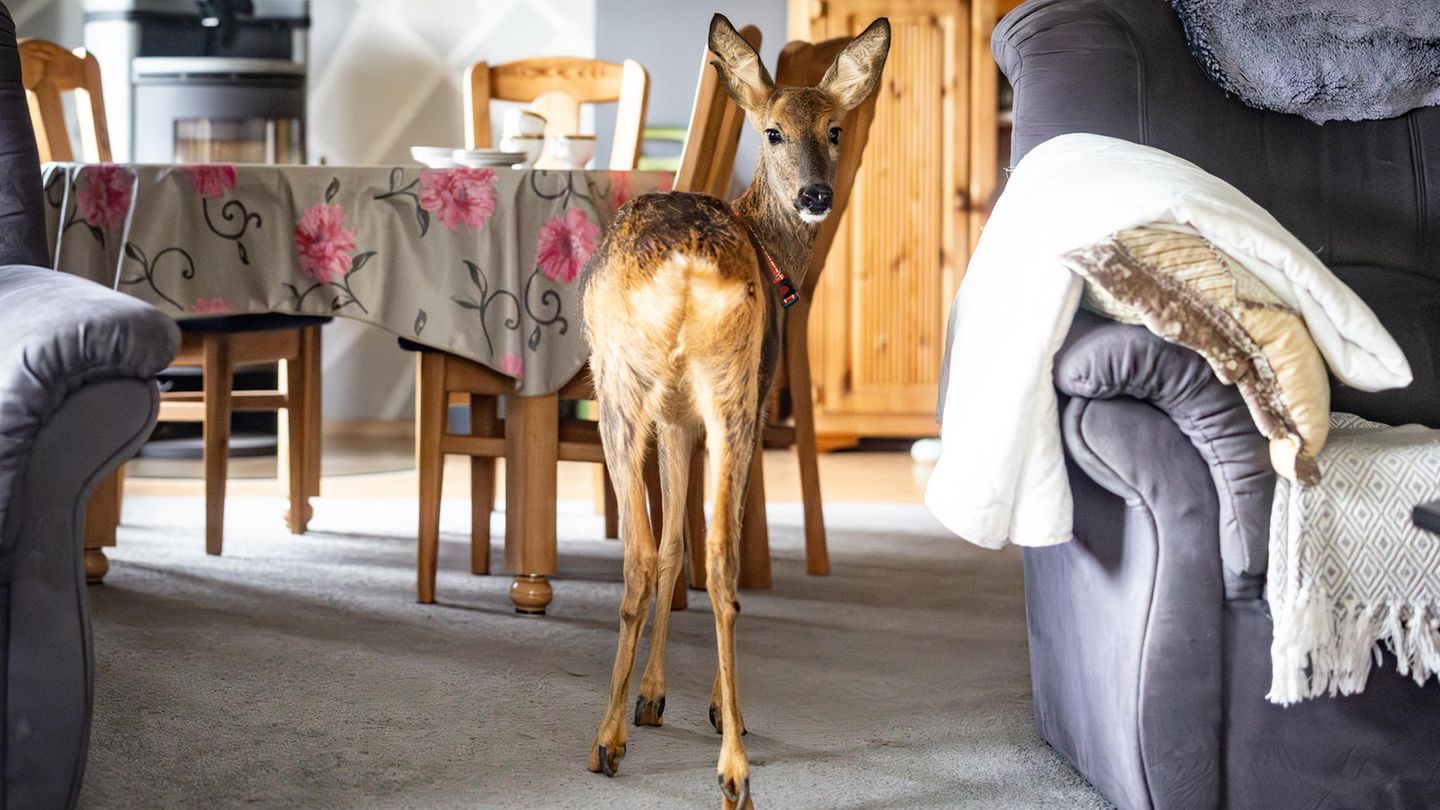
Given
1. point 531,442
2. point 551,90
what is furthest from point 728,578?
point 551,90

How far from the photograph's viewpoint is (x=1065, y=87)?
196cm

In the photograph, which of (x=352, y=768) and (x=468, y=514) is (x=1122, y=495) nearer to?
(x=352, y=768)

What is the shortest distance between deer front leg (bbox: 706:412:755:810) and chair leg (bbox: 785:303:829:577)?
1.17m

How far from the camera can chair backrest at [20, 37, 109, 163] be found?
293 centimetres

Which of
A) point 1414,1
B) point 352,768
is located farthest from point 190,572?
point 1414,1

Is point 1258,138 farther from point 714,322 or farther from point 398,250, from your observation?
point 398,250

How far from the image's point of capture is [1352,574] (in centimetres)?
143

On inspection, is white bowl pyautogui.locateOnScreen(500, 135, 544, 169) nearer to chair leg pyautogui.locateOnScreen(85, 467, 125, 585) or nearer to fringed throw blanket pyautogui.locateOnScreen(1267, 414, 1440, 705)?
chair leg pyautogui.locateOnScreen(85, 467, 125, 585)

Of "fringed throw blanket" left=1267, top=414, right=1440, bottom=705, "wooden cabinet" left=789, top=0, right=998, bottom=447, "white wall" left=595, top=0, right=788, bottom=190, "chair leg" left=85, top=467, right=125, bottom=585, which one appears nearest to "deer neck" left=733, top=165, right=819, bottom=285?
"fringed throw blanket" left=1267, top=414, right=1440, bottom=705

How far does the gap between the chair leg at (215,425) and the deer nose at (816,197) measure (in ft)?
5.39

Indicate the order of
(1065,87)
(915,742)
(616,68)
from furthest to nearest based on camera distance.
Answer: (616,68), (1065,87), (915,742)

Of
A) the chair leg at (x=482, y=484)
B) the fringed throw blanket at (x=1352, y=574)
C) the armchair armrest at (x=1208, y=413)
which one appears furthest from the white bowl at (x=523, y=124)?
the fringed throw blanket at (x=1352, y=574)

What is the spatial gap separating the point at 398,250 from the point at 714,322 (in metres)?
1.04

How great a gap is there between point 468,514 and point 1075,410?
2.32m
